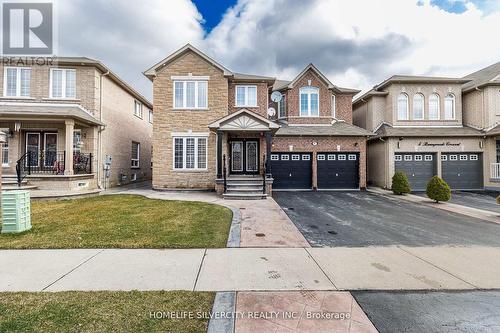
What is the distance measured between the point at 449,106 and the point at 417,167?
5731 mm

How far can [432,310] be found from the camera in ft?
10.6

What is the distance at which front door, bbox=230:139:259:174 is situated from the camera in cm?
1583

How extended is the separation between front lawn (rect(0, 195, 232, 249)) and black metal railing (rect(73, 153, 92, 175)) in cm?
415

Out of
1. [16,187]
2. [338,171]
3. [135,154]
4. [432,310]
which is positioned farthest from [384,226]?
[135,154]

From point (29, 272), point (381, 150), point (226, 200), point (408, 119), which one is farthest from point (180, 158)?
point (408, 119)

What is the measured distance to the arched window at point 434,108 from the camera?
707 inches

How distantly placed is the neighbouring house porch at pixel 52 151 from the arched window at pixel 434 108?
77.4ft

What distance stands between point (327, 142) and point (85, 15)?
18.0 metres

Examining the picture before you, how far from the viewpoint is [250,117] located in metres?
13.5

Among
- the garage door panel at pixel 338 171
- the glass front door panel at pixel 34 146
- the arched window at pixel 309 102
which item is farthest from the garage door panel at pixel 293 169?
the glass front door panel at pixel 34 146

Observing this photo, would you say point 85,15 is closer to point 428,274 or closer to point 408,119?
point 428,274

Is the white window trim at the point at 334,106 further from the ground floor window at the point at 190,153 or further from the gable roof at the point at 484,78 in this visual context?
the ground floor window at the point at 190,153

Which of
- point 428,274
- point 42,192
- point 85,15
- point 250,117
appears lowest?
point 428,274

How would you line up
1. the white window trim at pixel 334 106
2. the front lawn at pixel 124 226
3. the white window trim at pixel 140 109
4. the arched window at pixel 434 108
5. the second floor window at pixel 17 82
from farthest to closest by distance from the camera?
the white window trim at pixel 140 109 → the white window trim at pixel 334 106 → the arched window at pixel 434 108 → the second floor window at pixel 17 82 → the front lawn at pixel 124 226
